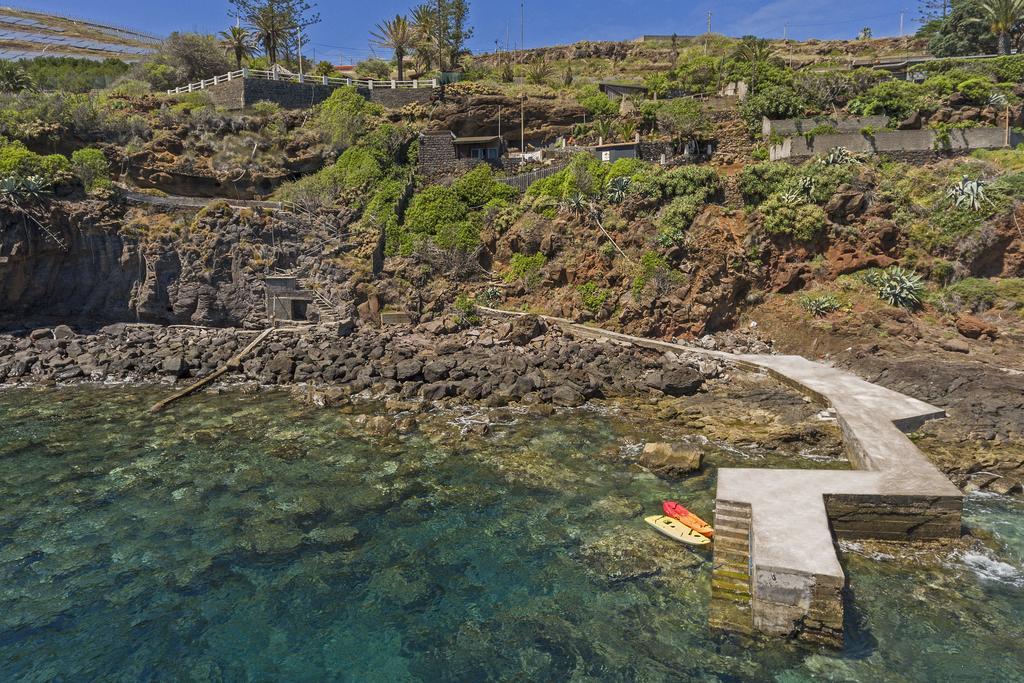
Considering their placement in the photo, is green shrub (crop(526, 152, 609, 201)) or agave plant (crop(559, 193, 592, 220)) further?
green shrub (crop(526, 152, 609, 201))

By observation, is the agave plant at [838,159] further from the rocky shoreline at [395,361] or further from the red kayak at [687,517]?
the red kayak at [687,517]

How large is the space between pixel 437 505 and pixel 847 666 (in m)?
8.17

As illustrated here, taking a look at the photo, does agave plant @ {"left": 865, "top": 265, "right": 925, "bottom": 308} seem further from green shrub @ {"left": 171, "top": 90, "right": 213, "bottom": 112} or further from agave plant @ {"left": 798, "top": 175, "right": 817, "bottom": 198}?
green shrub @ {"left": 171, "top": 90, "right": 213, "bottom": 112}

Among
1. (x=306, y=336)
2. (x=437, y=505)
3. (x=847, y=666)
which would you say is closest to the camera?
(x=847, y=666)

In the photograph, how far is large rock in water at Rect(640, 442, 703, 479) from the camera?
13594mm

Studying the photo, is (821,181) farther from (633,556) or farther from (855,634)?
(855,634)

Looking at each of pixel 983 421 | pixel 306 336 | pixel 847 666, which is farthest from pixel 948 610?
pixel 306 336

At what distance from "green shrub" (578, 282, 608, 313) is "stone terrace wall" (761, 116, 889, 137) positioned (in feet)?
50.2

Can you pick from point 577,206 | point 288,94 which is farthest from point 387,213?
point 288,94

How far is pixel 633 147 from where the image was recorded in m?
32.2

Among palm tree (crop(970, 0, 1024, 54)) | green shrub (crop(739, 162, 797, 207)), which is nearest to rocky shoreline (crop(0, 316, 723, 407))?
green shrub (crop(739, 162, 797, 207))

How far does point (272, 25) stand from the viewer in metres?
43.2

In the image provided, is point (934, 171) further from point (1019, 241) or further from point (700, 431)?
point (700, 431)

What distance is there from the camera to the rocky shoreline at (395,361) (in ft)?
66.3
